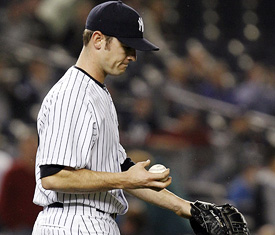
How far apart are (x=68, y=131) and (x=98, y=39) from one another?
0.36 meters

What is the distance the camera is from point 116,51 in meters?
2.10

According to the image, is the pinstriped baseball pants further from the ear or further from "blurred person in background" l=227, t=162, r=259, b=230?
"blurred person in background" l=227, t=162, r=259, b=230

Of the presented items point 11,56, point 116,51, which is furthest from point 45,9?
point 116,51

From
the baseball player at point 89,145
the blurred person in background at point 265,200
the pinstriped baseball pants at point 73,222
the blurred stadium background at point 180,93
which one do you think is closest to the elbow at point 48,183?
the baseball player at point 89,145

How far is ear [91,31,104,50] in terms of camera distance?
209 centimetres

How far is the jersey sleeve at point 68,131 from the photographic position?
1.91 m

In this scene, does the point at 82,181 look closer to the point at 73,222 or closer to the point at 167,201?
the point at 73,222

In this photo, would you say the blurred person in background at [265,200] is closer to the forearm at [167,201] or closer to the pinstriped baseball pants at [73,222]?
the forearm at [167,201]

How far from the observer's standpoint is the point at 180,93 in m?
5.52

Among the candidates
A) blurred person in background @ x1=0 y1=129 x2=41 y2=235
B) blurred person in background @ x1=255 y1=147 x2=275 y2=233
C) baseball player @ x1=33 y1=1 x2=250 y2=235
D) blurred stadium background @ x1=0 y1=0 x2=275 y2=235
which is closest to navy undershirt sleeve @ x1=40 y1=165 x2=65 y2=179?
baseball player @ x1=33 y1=1 x2=250 y2=235

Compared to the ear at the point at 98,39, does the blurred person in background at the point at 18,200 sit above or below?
below

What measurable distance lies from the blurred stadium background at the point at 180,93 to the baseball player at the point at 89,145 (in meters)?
2.39

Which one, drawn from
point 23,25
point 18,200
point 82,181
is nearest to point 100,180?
point 82,181

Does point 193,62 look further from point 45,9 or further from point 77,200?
point 77,200
